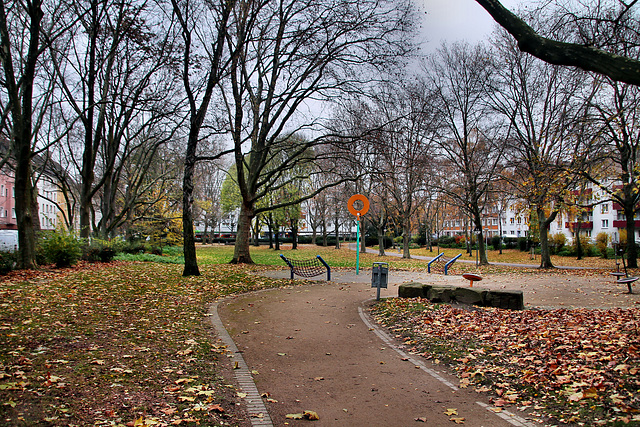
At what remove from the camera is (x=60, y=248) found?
53.1 feet

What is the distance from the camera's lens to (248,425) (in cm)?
388

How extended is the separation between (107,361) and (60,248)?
42.8ft

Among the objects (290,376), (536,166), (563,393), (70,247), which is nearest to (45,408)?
(290,376)

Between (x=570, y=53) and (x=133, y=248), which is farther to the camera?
(x=133, y=248)

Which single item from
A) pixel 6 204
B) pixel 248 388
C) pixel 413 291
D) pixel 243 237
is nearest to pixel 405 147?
pixel 243 237

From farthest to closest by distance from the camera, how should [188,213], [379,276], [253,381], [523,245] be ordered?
[523,245] → [188,213] → [379,276] → [253,381]

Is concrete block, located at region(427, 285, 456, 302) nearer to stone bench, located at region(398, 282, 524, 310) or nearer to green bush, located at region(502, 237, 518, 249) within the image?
stone bench, located at region(398, 282, 524, 310)

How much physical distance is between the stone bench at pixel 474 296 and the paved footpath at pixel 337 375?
2038 millimetres

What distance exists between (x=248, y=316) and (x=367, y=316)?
8.16 feet

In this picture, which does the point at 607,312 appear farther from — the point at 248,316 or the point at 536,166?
the point at 536,166

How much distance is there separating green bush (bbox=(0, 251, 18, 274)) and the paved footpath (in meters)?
8.22

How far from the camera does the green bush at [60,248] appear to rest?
637 inches

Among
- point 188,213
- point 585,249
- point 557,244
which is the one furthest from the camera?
point 557,244

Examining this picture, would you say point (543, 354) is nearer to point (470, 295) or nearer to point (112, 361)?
point (470, 295)
